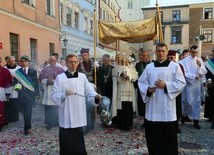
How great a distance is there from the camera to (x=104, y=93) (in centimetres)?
798

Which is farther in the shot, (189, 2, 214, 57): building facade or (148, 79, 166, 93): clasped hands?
(189, 2, 214, 57): building facade

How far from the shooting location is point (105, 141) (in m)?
6.62

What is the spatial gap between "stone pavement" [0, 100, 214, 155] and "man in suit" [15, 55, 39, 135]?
400 mm

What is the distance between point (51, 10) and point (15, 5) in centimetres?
506

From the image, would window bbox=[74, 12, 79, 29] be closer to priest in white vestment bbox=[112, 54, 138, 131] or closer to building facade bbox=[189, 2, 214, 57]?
priest in white vestment bbox=[112, 54, 138, 131]

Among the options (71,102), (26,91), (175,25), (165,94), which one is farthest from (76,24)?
(175,25)

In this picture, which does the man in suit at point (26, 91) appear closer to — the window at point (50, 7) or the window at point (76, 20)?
the window at point (50, 7)

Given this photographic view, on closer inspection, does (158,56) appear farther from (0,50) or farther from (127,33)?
(0,50)

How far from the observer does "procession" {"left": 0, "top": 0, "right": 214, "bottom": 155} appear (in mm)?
4898

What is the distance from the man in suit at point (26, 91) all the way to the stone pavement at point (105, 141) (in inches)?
15.7

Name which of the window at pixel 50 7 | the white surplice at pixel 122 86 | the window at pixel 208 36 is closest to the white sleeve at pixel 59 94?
the white surplice at pixel 122 86

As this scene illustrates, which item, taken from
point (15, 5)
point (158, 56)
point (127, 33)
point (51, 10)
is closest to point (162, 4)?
point (51, 10)

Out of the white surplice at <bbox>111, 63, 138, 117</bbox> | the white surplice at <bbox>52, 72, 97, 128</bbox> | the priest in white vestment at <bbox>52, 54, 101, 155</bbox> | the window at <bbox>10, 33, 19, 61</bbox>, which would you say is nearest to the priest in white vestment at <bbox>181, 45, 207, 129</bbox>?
the white surplice at <bbox>111, 63, 138, 117</bbox>

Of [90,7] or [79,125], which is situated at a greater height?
[90,7]
